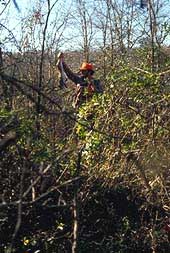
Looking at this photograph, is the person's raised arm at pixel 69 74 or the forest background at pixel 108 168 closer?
the forest background at pixel 108 168

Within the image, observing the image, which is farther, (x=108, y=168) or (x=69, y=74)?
(x=69, y=74)

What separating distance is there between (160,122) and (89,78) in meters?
1.42

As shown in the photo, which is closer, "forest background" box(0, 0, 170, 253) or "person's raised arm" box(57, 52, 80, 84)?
"forest background" box(0, 0, 170, 253)

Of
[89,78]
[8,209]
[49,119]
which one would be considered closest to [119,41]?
[89,78]

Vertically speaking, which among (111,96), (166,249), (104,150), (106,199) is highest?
(111,96)

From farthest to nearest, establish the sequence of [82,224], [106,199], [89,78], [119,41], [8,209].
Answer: [119,41]
[89,78]
[106,199]
[82,224]
[8,209]

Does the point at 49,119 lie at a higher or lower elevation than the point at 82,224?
higher

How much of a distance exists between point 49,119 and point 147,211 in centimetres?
110

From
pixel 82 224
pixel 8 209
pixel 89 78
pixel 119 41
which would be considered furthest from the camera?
pixel 119 41

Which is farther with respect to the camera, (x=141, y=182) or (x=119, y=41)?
(x=119, y=41)

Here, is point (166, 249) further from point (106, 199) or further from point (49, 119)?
point (49, 119)

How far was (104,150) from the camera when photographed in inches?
189

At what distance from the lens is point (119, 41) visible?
11.9 meters

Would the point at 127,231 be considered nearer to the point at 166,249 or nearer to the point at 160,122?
the point at 166,249
